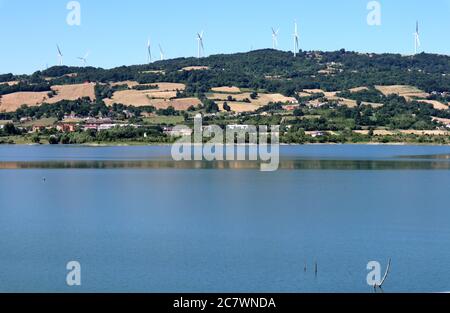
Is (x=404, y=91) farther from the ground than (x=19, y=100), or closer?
farther from the ground

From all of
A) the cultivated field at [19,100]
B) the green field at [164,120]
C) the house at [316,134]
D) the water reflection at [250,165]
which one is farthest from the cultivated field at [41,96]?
the water reflection at [250,165]

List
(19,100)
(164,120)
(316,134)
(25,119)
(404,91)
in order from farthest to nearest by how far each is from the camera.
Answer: (404,91)
(19,100)
(25,119)
(164,120)
(316,134)

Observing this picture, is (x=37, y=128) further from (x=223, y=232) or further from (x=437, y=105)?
(x=223, y=232)

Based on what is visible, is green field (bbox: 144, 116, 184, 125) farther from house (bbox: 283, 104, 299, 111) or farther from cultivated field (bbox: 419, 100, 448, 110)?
cultivated field (bbox: 419, 100, 448, 110)

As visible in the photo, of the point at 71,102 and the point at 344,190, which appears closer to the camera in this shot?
the point at 344,190

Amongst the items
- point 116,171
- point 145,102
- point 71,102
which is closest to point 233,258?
point 116,171

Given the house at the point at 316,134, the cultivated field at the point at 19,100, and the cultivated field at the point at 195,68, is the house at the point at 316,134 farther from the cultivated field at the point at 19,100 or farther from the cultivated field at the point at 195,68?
the cultivated field at the point at 195,68

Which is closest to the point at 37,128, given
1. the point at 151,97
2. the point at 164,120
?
the point at 164,120

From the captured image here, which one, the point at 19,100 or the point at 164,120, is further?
the point at 19,100
